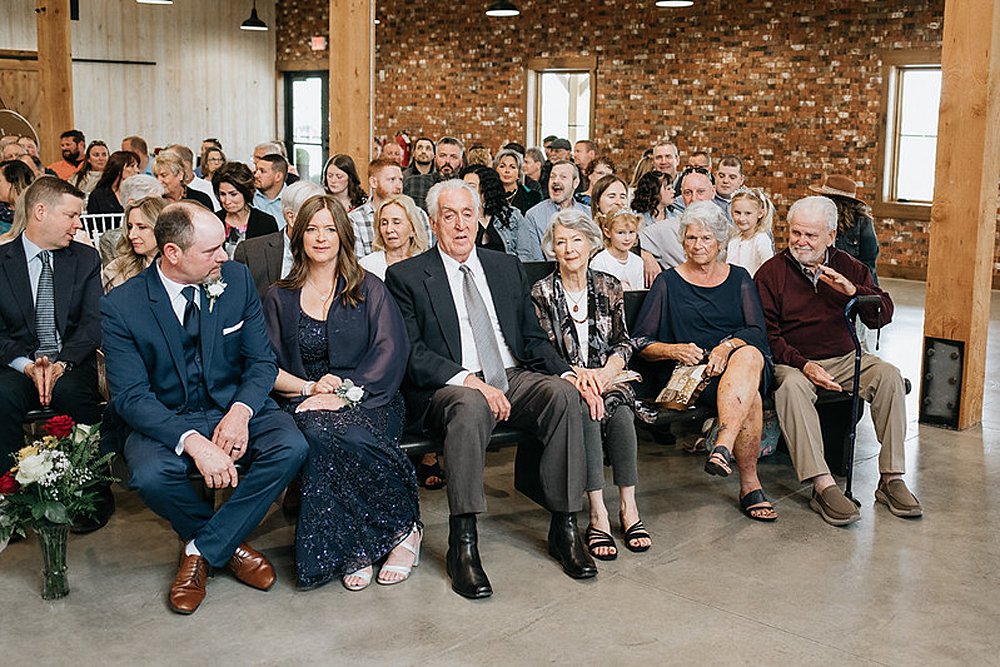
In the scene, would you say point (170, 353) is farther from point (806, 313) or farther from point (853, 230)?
point (853, 230)

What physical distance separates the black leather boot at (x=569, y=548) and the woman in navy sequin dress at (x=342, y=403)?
19.1 inches

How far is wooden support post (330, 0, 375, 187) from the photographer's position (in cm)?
719

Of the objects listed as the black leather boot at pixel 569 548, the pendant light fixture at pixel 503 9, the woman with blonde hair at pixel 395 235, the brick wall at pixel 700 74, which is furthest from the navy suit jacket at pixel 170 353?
the pendant light fixture at pixel 503 9

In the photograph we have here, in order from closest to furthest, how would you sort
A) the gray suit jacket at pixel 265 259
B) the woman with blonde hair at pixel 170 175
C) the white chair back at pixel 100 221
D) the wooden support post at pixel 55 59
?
1. the gray suit jacket at pixel 265 259
2. the white chair back at pixel 100 221
3. the woman with blonde hair at pixel 170 175
4. the wooden support post at pixel 55 59

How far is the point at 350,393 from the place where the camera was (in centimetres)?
405

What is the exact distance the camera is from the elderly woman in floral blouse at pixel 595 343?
169 inches

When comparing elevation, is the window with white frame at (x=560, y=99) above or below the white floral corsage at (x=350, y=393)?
above

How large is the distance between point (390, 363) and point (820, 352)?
6.47 feet

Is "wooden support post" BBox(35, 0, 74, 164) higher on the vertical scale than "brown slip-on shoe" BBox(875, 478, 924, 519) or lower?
higher

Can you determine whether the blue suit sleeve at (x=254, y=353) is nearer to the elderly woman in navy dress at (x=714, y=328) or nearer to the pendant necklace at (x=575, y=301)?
the pendant necklace at (x=575, y=301)

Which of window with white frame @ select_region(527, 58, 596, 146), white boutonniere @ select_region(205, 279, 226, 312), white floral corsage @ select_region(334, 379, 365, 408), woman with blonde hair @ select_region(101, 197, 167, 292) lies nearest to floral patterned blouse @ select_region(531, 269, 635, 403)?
white floral corsage @ select_region(334, 379, 365, 408)

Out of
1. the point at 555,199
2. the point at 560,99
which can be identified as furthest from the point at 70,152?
the point at 560,99

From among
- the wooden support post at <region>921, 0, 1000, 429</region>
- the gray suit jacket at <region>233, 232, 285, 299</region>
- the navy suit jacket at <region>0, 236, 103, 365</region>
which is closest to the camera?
the navy suit jacket at <region>0, 236, 103, 365</region>

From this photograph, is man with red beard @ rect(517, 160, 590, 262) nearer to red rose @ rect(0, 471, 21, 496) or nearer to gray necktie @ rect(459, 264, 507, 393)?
gray necktie @ rect(459, 264, 507, 393)
